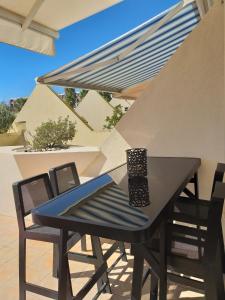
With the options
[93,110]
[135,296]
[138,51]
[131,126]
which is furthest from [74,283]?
[93,110]

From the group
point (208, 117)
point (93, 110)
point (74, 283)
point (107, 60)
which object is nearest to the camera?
point (74, 283)

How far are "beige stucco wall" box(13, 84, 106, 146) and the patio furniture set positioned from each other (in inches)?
408

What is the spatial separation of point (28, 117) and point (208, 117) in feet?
42.5

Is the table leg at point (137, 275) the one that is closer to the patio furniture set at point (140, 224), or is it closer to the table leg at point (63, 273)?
the patio furniture set at point (140, 224)

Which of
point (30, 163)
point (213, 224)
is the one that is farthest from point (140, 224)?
point (30, 163)

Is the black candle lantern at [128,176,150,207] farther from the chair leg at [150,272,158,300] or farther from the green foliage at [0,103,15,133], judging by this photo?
the green foliage at [0,103,15,133]

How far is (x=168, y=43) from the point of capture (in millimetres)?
5430

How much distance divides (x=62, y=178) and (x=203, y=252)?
1775 millimetres

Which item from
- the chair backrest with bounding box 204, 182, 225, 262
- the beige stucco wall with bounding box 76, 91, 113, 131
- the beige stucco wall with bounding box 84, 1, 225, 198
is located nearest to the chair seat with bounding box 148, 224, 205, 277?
the chair backrest with bounding box 204, 182, 225, 262

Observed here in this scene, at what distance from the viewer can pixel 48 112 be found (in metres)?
14.3

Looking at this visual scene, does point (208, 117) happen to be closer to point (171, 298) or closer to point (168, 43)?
point (171, 298)

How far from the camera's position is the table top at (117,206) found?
1.53 metres

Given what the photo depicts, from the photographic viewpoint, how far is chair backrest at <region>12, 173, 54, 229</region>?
2.55 meters

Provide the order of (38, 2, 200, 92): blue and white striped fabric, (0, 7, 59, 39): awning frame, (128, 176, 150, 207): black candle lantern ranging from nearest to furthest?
(128, 176, 150, 207): black candle lantern
(0, 7, 59, 39): awning frame
(38, 2, 200, 92): blue and white striped fabric
